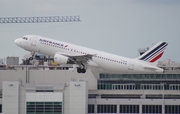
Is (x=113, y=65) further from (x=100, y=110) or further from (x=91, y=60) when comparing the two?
(x=100, y=110)

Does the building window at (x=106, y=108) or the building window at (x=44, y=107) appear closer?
the building window at (x=44, y=107)

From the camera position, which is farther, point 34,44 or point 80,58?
point 80,58

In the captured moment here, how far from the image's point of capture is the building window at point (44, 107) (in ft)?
599

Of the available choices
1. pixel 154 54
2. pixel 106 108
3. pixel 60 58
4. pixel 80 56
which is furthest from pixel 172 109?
pixel 60 58

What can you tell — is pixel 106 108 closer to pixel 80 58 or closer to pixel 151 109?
pixel 151 109

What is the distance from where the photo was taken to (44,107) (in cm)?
18275

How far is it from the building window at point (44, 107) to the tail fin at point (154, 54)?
22.1 metres

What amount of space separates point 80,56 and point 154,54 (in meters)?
20.4

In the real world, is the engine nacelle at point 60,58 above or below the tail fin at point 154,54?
below

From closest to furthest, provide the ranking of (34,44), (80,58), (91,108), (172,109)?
(34,44) < (80,58) < (91,108) < (172,109)

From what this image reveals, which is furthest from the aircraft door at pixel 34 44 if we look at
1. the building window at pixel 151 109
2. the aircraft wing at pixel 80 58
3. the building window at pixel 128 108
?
the building window at pixel 151 109

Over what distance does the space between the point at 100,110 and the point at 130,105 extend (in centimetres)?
727

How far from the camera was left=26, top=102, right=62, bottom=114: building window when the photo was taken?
182500 mm

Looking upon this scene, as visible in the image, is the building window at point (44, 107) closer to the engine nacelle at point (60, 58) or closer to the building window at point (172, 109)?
the engine nacelle at point (60, 58)
